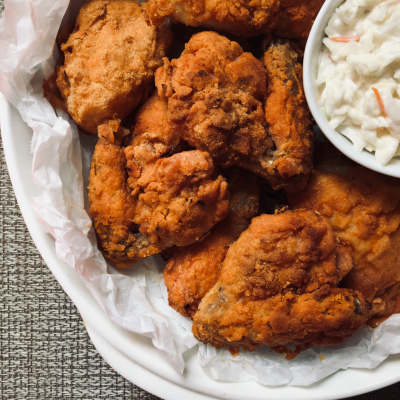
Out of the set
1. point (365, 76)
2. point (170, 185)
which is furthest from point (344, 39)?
point (170, 185)

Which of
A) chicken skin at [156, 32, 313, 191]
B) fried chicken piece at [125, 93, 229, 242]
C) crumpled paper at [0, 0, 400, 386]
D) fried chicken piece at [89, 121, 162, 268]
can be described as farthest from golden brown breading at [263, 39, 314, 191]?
crumpled paper at [0, 0, 400, 386]

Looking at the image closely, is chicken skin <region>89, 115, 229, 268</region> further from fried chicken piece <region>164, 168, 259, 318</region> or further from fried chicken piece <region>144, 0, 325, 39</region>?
fried chicken piece <region>144, 0, 325, 39</region>

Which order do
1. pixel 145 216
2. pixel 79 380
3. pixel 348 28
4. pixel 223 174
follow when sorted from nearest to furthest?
1. pixel 348 28
2. pixel 145 216
3. pixel 223 174
4. pixel 79 380

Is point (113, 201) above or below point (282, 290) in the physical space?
above

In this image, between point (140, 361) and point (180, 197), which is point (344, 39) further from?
point (140, 361)

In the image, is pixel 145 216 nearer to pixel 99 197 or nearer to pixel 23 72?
pixel 99 197

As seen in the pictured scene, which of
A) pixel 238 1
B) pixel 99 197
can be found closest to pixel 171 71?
pixel 238 1
